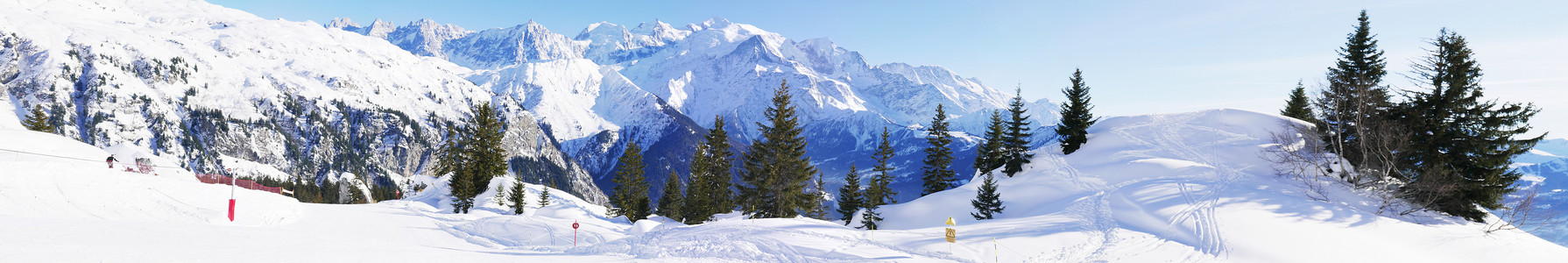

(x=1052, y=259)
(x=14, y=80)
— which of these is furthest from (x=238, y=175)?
(x=1052, y=259)

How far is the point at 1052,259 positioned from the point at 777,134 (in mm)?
28512

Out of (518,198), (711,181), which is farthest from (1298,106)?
(518,198)

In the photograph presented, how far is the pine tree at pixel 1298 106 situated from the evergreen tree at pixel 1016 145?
2712 centimetres

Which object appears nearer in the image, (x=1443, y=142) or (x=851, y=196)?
(x=1443, y=142)

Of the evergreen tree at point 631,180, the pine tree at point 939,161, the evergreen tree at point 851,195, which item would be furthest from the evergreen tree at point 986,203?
the evergreen tree at point 631,180

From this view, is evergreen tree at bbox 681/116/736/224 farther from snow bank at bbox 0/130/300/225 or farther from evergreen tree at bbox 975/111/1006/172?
snow bank at bbox 0/130/300/225

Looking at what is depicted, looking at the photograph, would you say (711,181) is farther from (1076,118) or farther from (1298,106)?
(1298,106)

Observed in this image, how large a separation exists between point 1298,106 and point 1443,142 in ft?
96.8

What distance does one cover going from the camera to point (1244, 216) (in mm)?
26422

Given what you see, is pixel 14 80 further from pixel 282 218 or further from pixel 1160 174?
pixel 1160 174

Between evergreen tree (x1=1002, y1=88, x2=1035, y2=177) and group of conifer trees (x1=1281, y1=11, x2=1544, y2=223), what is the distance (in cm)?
1851

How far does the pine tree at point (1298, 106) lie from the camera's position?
55666 mm

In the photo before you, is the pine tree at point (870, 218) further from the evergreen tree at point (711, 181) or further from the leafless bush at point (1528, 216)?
the leafless bush at point (1528, 216)

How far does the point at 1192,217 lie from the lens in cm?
2694
